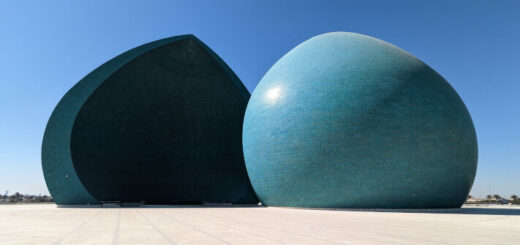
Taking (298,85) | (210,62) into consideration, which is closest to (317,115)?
(298,85)

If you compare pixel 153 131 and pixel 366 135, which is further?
pixel 153 131

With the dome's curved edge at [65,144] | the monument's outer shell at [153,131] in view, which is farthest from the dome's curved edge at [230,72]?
the dome's curved edge at [65,144]

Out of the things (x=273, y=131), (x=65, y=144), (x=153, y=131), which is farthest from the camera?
(x=153, y=131)

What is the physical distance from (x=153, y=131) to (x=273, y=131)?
14757mm

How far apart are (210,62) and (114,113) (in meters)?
9.62

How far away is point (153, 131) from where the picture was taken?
29.2 meters

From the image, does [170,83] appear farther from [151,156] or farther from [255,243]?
[255,243]

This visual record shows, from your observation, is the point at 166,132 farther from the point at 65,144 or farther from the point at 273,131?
the point at 273,131

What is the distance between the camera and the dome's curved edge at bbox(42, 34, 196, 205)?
22.5 metres

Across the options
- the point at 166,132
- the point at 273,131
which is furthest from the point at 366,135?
the point at 166,132

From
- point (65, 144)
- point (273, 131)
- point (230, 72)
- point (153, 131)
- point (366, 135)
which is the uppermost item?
point (230, 72)

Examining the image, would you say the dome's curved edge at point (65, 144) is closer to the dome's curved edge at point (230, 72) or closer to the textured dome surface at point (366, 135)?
the dome's curved edge at point (230, 72)

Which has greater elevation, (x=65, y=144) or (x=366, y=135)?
(x=65, y=144)

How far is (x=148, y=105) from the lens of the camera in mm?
28641
